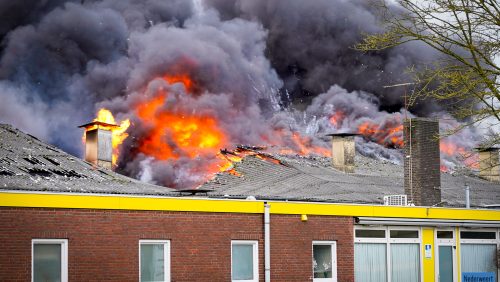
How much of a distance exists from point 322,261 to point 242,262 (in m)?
2.75

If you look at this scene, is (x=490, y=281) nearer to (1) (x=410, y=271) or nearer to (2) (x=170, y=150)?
(1) (x=410, y=271)

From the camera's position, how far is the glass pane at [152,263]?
20703 mm

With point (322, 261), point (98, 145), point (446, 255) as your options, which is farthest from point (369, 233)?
point (98, 145)

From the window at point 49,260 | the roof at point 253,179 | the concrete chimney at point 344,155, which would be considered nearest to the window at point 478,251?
the roof at point 253,179

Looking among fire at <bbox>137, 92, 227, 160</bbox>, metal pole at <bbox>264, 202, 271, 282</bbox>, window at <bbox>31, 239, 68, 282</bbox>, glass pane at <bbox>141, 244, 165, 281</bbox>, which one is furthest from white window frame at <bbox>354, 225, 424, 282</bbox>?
fire at <bbox>137, 92, 227, 160</bbox>

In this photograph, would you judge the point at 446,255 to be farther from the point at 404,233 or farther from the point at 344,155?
the point at 344,155

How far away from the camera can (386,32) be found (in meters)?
20.2

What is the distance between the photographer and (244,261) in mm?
22391

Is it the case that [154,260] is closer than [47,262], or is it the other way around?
[47,262]

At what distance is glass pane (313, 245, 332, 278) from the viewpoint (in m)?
23.8

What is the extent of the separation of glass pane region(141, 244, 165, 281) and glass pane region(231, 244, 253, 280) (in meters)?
2.13

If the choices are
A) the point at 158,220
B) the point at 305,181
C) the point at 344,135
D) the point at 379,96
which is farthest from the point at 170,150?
the point at 158,220

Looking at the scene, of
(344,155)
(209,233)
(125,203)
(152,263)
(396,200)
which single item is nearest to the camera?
(125,203)

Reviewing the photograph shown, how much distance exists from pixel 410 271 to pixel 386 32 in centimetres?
848
